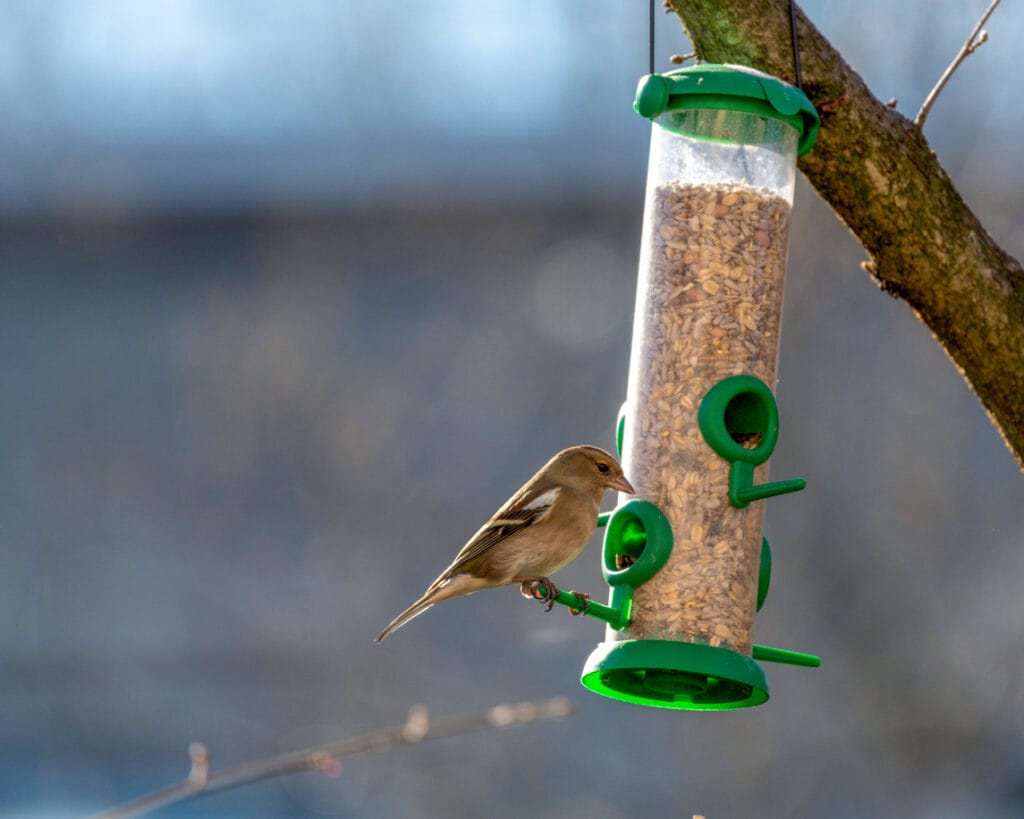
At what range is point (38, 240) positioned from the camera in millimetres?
13867

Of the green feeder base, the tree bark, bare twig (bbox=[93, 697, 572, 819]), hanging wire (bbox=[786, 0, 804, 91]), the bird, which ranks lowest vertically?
bare twig (bbox=[93, 697, 572, 819])

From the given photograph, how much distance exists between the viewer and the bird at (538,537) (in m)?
5.78

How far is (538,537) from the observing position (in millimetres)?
5797

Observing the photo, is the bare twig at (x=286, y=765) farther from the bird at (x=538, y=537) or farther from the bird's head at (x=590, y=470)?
the bird's head at (x=590, y=470)

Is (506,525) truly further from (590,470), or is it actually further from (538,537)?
(590,470)

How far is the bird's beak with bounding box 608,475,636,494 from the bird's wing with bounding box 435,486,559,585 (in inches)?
15.2

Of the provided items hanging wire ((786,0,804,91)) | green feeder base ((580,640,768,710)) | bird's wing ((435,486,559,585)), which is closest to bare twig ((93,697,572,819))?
green feeder base ((580,640,768,710))

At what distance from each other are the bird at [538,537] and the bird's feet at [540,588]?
3 centimetres

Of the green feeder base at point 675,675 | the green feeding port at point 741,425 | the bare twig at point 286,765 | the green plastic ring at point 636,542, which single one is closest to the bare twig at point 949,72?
the green feeding port at point 741,425

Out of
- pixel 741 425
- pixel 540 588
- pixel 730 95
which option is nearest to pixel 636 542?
pixel 540 588

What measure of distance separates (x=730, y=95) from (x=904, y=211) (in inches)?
24.7

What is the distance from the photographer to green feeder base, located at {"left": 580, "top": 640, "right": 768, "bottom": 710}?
4902mm

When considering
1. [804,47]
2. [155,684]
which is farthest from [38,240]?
[804,47]

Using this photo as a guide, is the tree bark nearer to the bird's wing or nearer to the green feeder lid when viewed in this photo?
the green feeder lid
